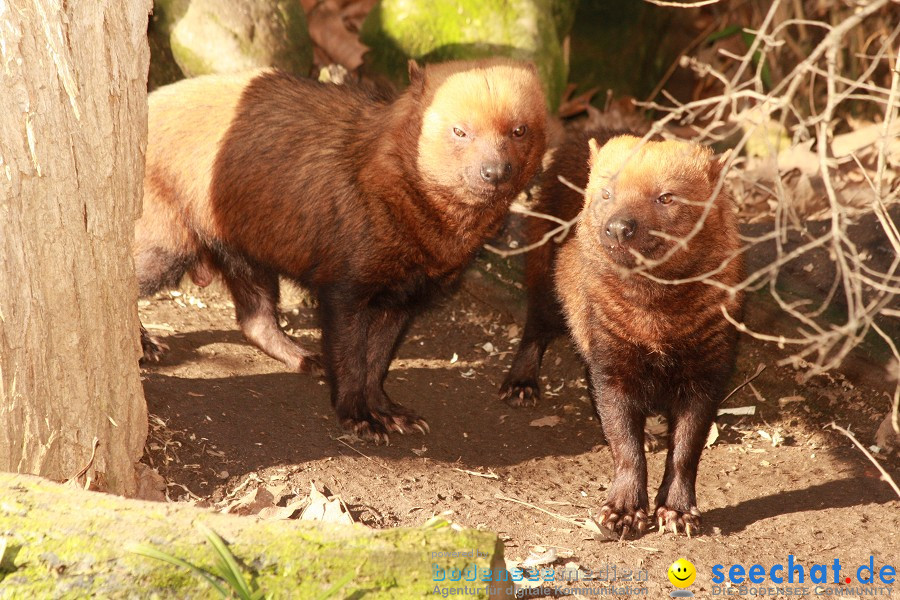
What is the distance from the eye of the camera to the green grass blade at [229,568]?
8.81 feet

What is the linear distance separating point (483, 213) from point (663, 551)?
6.18 feet

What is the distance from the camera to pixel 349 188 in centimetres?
493

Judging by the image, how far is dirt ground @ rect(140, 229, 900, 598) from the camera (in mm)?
4090

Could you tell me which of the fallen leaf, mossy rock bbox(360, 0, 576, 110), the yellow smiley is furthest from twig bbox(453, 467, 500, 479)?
mossy rock bbox(360, 0, 576, 110)

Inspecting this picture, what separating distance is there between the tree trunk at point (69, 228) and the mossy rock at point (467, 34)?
11.9ft

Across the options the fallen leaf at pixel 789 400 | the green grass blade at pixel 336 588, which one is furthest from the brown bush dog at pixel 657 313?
the green grass blade at pixel 336 588

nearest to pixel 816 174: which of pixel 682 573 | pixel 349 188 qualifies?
pixel 349 188

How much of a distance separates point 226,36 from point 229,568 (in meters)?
4.45

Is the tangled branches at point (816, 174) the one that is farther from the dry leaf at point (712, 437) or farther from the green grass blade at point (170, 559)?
the green grass blade at point (170, 559)

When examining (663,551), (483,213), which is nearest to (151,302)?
(483,213)

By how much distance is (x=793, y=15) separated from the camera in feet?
27.7

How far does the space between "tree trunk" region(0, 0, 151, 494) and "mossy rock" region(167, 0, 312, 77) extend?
2.70 metres

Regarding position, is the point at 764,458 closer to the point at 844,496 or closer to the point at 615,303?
the point at 844,496

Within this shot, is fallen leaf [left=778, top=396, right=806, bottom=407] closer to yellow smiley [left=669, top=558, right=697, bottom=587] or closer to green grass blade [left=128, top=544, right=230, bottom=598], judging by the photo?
yellow smiley [left=669, top=558, right=697, bottom=587]
